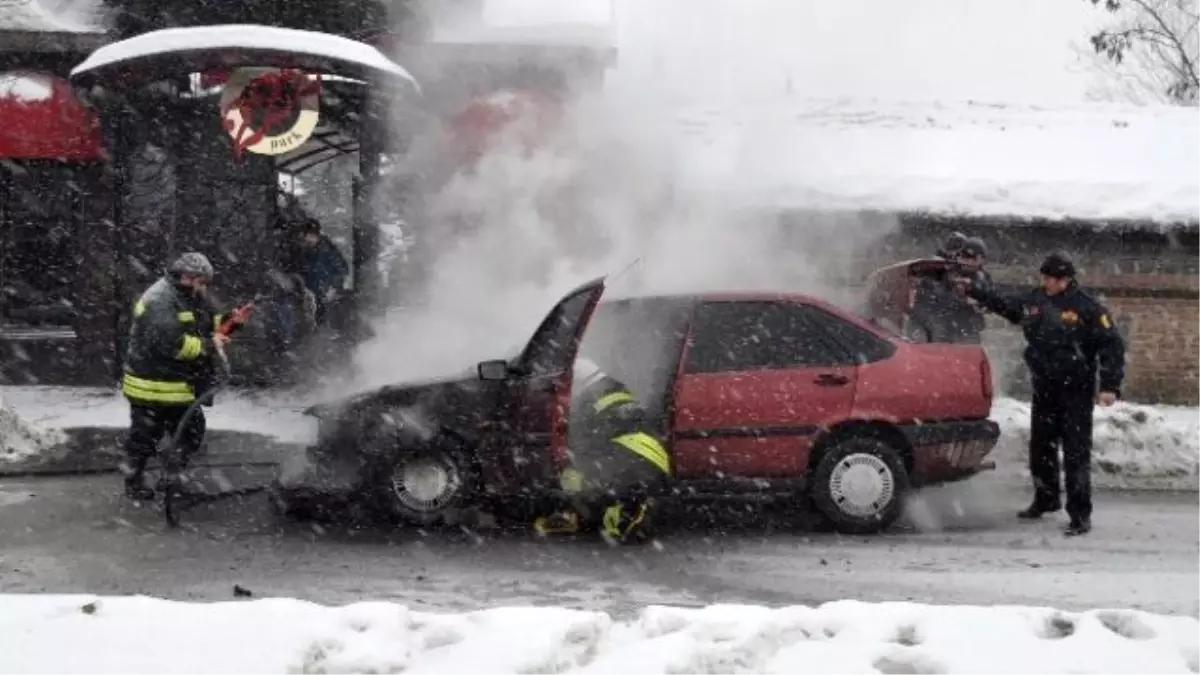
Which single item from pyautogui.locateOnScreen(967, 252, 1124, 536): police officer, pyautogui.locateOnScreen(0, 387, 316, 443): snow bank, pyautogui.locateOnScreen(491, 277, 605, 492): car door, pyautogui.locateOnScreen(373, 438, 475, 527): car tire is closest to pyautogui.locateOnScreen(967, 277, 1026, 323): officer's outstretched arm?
pyautogui.locateOnScreen(967, 252, 1124, 536): police officer

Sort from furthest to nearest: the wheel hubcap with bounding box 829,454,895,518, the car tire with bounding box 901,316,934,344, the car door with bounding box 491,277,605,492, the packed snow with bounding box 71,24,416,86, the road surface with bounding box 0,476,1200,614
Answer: the packed snow with bounding box 71,24,416,86
the car tire with bounding box 901,316,934,344
the wheel hubcap with bounding box 829,454,895,518
the car door with bounding box 491,277,605,492
the road surface with bounding box 0,476,1200,614

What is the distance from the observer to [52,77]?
490 inches

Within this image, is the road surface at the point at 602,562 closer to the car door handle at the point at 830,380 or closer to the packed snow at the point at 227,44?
the car door handle at the point at 830,380

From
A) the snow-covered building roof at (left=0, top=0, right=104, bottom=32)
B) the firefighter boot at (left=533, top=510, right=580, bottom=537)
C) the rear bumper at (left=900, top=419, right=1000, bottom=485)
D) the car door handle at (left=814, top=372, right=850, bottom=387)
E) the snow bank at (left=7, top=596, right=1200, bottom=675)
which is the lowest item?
the firefighter boot at (left=533, top=510, right=580, bottom=537)

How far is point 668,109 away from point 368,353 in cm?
Answer: 653

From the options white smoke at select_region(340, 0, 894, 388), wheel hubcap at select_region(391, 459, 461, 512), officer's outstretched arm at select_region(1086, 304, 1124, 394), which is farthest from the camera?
white smoke at select_region(340, 0, 894, 388)

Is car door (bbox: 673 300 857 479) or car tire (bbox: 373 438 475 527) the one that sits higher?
car door (bbox: 673 300 857 479)

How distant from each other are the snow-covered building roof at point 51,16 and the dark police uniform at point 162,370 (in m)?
6.09

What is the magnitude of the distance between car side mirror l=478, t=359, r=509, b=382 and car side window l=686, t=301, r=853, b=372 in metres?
1.13

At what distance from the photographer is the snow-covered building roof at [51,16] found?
1264 centimetres

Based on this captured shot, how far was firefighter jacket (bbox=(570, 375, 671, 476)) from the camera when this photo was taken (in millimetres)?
6914

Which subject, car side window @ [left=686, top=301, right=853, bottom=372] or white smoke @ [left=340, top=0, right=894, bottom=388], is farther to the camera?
white smoke @ [left=340, top=0, right=894, bottom=388]

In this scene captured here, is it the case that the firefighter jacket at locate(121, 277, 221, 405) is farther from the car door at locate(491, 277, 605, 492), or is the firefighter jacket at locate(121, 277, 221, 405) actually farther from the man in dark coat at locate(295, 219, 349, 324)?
the man in dark coat at locate(295, 219, 349, 324)

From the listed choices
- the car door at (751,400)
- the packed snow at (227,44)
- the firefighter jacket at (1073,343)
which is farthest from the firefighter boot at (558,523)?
the packed snow at (227,44)
